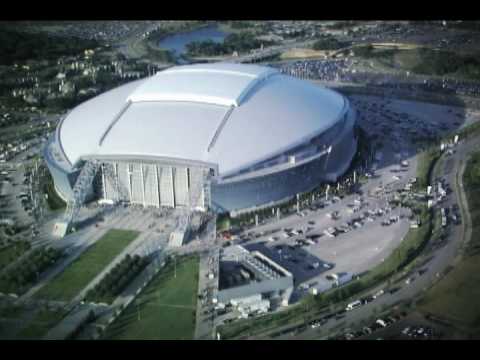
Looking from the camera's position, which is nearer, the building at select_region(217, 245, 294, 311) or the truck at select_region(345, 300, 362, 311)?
the truck at select_region(345, 300, 362, 311)

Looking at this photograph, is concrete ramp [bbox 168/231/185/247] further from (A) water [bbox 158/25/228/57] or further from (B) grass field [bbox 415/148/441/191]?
(A) water [bbox 158/25/228/57]

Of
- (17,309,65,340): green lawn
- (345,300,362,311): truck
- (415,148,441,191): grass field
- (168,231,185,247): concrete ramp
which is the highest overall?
(415,148,441,191): grass field

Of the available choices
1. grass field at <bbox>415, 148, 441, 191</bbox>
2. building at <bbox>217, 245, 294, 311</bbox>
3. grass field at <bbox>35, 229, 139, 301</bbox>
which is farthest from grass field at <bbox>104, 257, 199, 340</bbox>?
grass field at <bbox>415, 148, 441, 191</bbox>

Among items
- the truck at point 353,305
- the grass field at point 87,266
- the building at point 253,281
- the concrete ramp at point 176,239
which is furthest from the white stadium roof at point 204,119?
the truck at point 353,305

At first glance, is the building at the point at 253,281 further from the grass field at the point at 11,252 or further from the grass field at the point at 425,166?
the grass field at the point at 425,166

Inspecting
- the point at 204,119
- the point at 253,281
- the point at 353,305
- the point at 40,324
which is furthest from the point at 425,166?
the point at 40,324

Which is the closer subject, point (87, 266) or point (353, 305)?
point (353, 305)

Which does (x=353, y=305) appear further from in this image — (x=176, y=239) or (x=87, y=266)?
(x=87, y=266)
